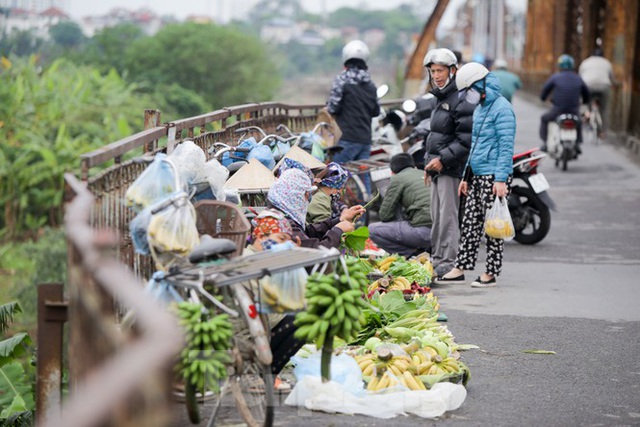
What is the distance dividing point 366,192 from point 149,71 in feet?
247

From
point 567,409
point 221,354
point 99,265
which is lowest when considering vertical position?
point 567,409

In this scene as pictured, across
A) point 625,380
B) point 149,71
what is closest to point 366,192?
point 625,380

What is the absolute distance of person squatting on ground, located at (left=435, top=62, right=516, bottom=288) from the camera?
8602 mm

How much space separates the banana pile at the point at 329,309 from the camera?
5.13 meters

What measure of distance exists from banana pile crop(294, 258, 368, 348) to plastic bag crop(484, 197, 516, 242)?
3.59 metres

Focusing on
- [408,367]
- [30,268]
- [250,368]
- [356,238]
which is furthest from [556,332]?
[30,268]

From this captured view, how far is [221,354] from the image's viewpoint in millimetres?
4773

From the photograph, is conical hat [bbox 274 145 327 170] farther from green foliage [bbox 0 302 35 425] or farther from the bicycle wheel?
the bicycle wheel

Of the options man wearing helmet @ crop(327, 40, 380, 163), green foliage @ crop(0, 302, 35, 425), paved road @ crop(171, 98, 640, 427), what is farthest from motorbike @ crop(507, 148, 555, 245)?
green foliage @ crop(0, 302, 35, 425)

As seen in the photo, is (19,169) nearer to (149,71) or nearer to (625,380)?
(625,380)

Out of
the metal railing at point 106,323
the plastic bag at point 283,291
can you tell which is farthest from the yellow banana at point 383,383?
the metal railing at point 106,323

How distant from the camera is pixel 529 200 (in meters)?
10.9

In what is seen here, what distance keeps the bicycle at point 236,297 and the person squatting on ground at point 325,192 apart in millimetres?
2777

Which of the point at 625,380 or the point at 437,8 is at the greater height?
the point at 437,8
